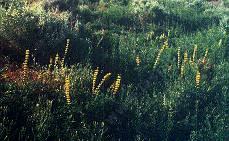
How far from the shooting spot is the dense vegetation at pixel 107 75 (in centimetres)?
680

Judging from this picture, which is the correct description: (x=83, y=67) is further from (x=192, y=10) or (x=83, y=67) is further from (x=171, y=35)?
(x=192, y=10)

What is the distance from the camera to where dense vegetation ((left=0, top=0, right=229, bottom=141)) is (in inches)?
268

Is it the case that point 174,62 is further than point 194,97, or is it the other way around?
point 174,62

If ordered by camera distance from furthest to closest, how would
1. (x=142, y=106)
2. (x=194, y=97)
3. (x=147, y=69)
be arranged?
(x=147, y=69), (x=194, y=97), (x=142, y=106)

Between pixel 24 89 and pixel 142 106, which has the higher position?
pixel 24 89

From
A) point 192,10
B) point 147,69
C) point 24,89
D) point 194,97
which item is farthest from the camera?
point 192,10

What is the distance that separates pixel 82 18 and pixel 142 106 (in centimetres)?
387

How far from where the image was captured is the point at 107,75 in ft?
25.1

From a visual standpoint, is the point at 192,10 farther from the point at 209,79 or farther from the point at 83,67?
the point at 83,67

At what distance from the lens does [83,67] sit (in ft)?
28.1

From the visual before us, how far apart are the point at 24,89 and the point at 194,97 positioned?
343 centimetres

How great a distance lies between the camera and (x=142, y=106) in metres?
7.70

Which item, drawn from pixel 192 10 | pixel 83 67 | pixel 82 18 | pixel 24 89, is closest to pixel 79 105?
pixel 24 89

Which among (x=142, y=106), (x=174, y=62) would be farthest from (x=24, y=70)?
(x=174, y=62)
